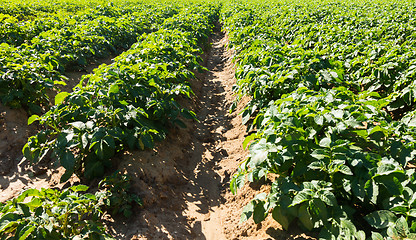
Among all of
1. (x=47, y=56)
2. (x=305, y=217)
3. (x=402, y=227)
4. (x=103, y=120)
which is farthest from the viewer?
(x=47, y=56)

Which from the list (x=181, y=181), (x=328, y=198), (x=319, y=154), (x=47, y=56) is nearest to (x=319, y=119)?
(x=319, y=154)

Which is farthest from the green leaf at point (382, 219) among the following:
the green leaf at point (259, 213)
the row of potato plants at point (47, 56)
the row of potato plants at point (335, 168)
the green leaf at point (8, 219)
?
the row of potato plants at point (47, 56)

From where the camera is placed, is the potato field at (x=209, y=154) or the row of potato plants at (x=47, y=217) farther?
the potato field at (x=209, y=154)

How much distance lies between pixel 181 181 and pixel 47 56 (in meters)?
3.59

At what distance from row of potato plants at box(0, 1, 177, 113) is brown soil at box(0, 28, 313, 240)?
1.24 feet

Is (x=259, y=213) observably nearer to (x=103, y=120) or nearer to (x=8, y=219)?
(x=8, y=219)

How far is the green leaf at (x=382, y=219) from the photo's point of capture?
1.94m

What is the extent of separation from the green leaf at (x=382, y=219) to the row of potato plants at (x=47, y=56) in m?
4.40

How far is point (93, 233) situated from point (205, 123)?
3.44 m

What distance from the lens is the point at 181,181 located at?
→ 150 inches

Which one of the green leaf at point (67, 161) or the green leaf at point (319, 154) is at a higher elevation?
the green leaf at point (319, 154)

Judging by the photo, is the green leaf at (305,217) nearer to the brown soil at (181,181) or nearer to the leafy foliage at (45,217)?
the brown soil at (181,181)

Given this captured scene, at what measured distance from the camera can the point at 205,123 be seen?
18.1ft

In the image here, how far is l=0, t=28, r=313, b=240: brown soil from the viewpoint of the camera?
2.88 m
